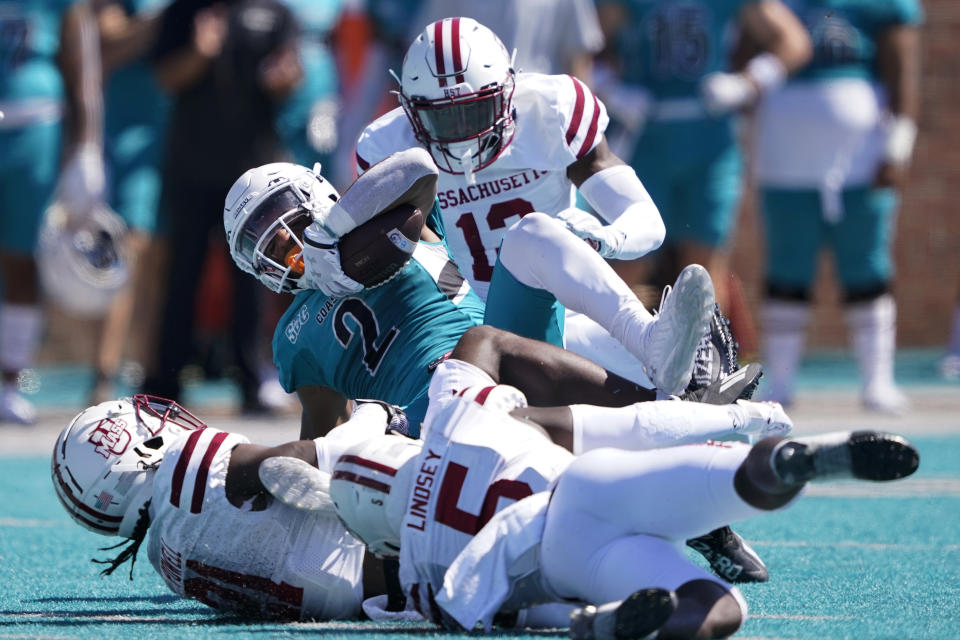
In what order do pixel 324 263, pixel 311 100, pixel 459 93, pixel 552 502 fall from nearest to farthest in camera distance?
pixel 552 502 < pixel 324 263 < pixel 459 93 < pixel 311 100

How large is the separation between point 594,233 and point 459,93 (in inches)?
23.5

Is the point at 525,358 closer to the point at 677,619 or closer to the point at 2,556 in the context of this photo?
the point at 677,619

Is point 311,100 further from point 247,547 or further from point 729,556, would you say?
point 247,547

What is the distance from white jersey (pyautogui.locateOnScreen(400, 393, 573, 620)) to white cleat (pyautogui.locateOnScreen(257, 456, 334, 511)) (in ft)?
0.69

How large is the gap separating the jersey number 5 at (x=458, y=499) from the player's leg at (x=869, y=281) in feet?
15.5

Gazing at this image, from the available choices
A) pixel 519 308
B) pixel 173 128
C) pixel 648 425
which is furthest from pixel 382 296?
pixel 173 128

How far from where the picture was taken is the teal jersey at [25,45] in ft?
24.5

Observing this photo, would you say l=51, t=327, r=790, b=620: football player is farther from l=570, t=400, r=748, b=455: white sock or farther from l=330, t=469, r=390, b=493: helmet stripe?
l=330, t=469, r=390, b=493: helmet stripe

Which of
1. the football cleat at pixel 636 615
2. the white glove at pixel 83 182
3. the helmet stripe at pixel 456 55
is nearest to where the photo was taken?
the football cleat at pixel 636 615

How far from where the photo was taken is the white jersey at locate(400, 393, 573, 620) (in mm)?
3057

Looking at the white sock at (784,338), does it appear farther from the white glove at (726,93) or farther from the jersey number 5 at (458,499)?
the jersey number 5 at (458,499)

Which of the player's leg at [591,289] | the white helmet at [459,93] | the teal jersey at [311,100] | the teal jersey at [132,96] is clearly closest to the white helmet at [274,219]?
the white helmet at [459,93]

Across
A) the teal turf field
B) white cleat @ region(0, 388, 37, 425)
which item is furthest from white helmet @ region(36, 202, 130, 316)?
the teal turf field

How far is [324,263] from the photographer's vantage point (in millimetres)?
3686
